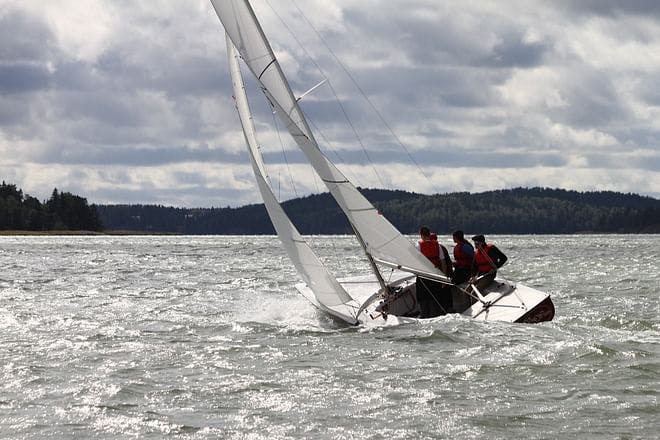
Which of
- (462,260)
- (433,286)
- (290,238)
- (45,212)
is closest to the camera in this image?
(433,286)

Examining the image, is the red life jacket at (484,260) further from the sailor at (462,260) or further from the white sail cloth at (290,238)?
the white sail cloth at (290,238)

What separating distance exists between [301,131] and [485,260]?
513 cm

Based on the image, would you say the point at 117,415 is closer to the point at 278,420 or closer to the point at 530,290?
the point at 278,420

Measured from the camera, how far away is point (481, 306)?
18.9m

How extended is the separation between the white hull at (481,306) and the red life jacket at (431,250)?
3.43 ft

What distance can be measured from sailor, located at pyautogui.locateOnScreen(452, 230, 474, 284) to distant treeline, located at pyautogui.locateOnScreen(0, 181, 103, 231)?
13474 cm

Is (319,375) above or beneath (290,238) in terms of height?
beneath

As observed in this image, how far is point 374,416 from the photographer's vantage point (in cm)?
1102

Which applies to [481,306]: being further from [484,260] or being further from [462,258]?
[462,258]

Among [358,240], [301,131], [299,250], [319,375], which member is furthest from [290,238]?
[319,375]

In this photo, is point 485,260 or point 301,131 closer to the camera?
point 301,131

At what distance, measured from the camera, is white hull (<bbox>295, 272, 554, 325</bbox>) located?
712 inches

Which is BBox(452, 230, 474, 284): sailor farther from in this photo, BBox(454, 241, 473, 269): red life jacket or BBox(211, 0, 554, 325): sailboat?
BBox(211, 0, 554, 325): sailboat

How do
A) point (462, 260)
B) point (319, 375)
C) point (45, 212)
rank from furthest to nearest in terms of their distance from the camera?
point (45, 212) < point (462, 260) < point (319, 375)
